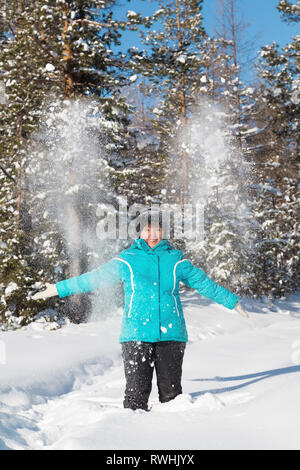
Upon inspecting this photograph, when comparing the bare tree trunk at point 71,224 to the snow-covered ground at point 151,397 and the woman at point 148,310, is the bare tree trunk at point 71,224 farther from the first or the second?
the woman at point 148,310

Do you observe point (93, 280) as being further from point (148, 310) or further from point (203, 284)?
point (203, 284)

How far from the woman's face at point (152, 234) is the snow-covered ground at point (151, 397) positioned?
1365 millimetres

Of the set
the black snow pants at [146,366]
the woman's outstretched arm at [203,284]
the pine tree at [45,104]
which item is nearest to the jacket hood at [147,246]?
the woman's outstretched arm at [203,284]

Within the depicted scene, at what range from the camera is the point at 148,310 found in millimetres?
3576

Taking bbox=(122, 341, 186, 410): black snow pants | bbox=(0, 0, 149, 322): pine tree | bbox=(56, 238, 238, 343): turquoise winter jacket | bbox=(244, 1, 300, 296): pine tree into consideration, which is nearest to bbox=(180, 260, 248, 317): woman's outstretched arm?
bbox=(56, 238, 238, 343): turquoise winter jacket

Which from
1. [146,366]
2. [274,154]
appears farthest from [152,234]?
[274,154]

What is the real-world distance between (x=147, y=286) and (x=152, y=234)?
19.2 inches

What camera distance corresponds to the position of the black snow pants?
3.60 m

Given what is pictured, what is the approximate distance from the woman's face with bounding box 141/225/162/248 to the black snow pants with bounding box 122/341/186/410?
890 millimetres

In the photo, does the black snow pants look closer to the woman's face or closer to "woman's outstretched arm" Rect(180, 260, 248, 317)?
"woman's outstretched arm" Rect(180, 260, 248, 317)

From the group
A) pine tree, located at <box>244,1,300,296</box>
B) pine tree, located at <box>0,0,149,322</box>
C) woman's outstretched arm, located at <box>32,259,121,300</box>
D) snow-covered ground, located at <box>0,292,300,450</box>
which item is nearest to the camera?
snow-covered ground, located at <box>0,292,300,450</box>

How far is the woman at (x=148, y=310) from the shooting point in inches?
141

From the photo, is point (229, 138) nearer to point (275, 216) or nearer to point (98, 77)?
point (275, 216)
